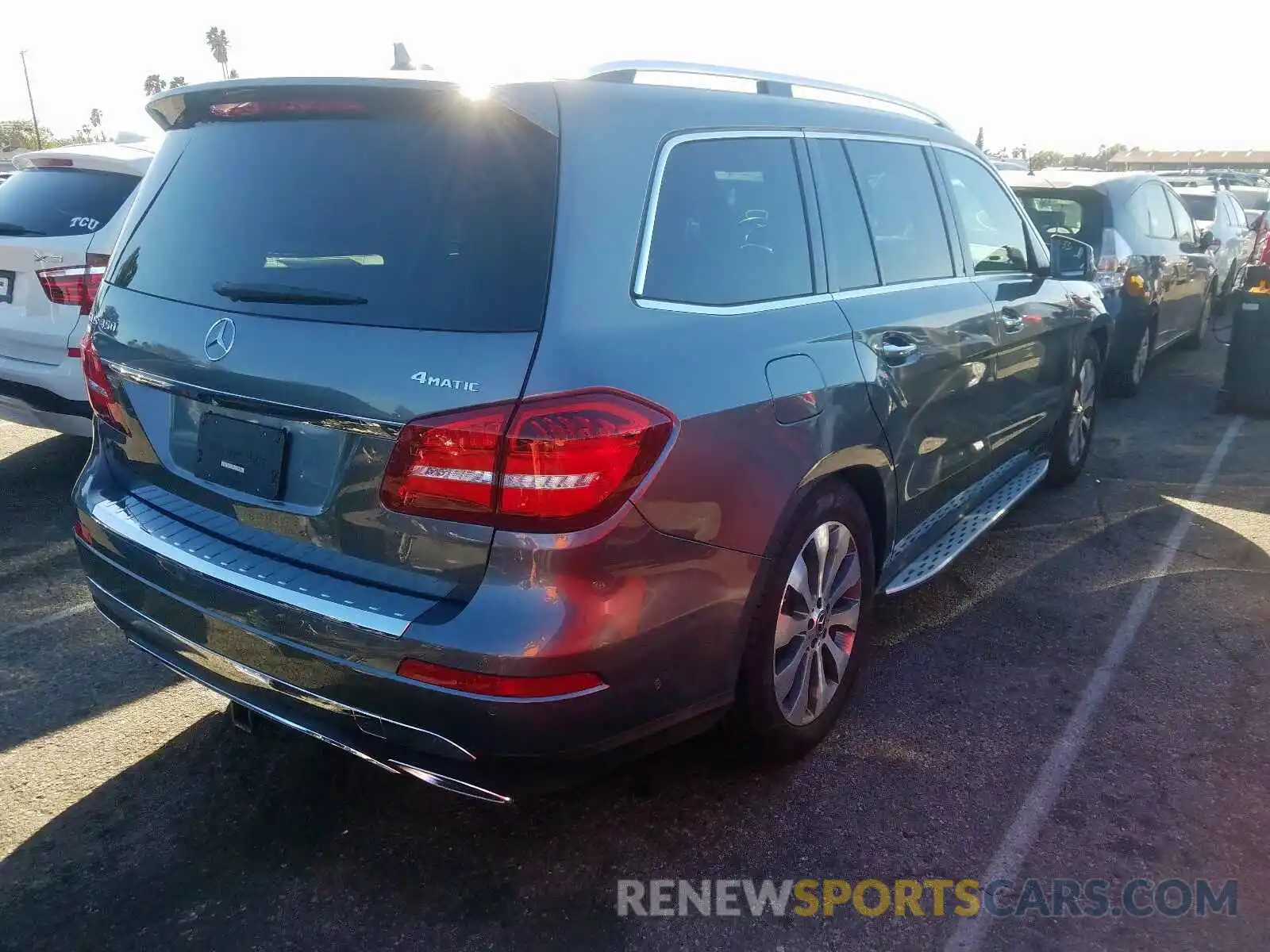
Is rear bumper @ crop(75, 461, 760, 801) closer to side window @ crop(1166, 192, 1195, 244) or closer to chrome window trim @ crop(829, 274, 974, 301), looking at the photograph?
chrome window trim @ crop(829, 274, 974, 301)

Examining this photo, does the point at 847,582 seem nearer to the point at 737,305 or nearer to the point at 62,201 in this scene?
the point at 737,305

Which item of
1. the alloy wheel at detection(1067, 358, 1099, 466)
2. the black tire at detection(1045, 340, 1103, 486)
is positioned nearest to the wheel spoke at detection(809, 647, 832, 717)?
the black tire at detection(1045, 340, 1103, 486)

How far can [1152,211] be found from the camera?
8.48m

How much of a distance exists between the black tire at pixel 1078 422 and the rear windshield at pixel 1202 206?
860 cm

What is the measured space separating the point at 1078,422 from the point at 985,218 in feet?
6.26

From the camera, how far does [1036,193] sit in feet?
26.1

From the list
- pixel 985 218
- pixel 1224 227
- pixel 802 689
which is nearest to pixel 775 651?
pixel 802 689

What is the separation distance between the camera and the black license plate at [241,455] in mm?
2453

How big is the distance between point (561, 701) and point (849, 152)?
213 cm

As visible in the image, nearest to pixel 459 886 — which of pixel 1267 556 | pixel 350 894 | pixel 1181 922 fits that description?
pixel 350 894

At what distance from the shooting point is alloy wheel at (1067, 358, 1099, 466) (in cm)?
575

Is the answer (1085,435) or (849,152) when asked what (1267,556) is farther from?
(849,152)

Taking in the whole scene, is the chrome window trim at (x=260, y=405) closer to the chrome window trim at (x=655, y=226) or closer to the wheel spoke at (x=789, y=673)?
the chrome window trim at (x=655, y=226)

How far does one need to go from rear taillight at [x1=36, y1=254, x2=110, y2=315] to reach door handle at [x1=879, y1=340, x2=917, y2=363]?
13.0 ft
